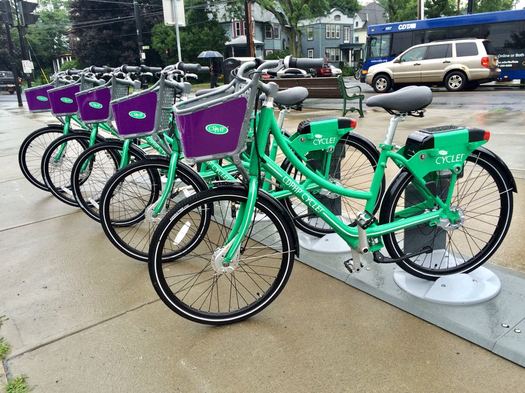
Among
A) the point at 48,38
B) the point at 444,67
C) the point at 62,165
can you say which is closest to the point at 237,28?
the point at 48,38

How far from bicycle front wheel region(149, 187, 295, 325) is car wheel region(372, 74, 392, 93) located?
1538 centimetres

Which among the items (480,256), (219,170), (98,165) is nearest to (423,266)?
(480,256)

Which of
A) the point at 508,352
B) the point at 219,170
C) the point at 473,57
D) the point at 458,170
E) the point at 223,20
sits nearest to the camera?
the point at 508,352

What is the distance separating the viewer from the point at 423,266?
112 inches

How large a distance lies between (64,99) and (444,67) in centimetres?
1493

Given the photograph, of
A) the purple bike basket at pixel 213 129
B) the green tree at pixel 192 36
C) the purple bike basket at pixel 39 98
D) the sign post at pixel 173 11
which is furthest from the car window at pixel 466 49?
the green tree at pixel 192 36

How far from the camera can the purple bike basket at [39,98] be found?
16.1 ft

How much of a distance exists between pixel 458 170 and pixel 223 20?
1735 inches

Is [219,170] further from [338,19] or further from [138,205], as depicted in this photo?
[338,19]

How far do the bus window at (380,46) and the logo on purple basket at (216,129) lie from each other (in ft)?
64.3

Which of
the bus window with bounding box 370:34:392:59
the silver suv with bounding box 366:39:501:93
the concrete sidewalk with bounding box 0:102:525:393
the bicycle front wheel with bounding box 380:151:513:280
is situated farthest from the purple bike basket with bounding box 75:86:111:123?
the bus window with bounding box 370:34:392:59

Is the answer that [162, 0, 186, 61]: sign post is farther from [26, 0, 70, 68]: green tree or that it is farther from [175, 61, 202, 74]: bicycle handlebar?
[26, 0, 70, 68]: green tree

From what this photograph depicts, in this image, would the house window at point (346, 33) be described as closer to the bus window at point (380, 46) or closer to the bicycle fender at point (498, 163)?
the bus window at point (380, 46)

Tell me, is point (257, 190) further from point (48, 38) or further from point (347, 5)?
point (48, 38)
